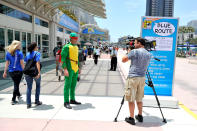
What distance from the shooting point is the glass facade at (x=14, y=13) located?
11090 millimetres

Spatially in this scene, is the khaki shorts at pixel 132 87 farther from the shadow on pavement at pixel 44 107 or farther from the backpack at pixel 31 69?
the backpack at pixel 31 69

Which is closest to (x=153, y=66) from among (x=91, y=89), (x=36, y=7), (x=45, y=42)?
(x=91, y=89)

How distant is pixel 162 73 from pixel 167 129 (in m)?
1.66

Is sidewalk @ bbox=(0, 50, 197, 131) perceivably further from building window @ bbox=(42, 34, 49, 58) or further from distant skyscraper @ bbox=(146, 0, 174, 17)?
distant skyscraper @ bbox=(146, 0, 174, 17)

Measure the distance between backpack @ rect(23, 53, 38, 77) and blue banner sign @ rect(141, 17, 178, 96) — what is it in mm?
2804

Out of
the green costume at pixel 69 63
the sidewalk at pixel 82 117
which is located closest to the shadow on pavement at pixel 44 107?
the sidewalk at pixel 82 117

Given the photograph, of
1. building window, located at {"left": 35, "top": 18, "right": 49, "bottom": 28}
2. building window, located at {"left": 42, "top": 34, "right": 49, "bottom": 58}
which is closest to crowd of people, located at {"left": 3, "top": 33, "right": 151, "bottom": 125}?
building window, located at {"left": 35, "top": 18, "right": 49, "bottom": 28}

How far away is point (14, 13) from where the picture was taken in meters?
12.5

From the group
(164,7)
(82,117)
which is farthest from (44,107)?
(164,7)

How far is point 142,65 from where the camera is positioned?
3479mm

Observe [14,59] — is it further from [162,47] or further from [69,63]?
[162,47]

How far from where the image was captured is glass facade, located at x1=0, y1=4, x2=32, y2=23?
1109 cm

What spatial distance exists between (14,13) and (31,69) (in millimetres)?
10007

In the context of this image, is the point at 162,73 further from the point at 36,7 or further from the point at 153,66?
the point at 36,7
